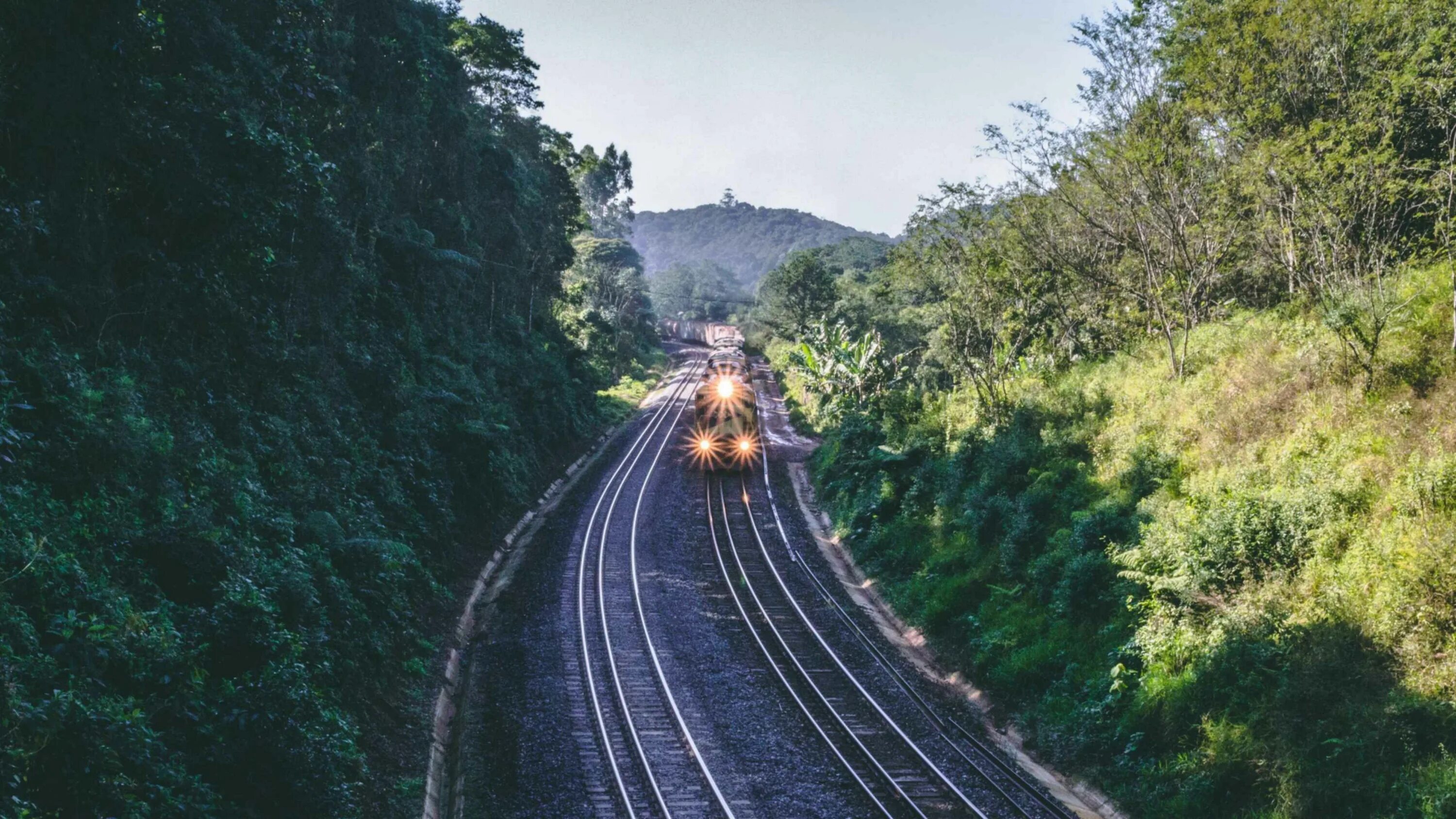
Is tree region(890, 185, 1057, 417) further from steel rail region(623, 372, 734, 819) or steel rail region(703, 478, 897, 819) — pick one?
steel rail region(623, 372, 734, 819)

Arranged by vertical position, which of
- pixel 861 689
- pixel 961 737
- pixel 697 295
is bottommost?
pixel 961 737

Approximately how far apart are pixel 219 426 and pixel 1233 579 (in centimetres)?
1575

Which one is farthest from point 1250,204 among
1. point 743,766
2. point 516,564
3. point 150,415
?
point 150,415

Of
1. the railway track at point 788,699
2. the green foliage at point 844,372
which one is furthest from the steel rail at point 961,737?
the green foliage at point 844,372

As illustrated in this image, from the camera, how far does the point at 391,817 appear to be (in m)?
9.97

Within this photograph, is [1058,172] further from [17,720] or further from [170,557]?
[17,720]

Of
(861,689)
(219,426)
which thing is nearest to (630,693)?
(861,689)

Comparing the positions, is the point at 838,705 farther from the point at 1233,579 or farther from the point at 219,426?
the point at 219,426

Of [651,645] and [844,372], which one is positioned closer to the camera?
[651,645]

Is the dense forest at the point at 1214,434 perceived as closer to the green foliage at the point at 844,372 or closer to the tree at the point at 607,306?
the green foliage at the point at 844,372

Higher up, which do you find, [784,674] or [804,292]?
[804,292]

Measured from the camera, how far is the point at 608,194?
119 m

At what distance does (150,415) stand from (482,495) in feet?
35.0

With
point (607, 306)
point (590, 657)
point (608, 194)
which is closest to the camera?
point (590, 657)
